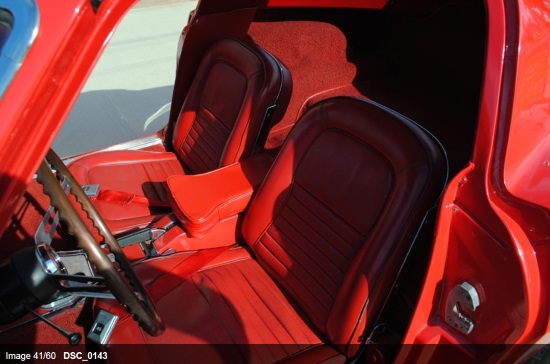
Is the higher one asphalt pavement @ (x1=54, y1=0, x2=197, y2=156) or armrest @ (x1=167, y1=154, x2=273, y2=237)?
armrest @ (x1=167, y1=154, x2=273, y2=237)

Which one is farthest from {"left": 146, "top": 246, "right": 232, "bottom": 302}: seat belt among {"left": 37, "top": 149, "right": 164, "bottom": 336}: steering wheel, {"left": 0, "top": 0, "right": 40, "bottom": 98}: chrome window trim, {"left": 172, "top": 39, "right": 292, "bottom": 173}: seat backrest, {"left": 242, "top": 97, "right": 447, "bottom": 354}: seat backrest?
{"left": 0, "top": 0, "right": 40, "bottom": 98}: chrome window trim

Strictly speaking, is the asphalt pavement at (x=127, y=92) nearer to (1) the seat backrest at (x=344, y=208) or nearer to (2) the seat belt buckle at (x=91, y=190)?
(2) the seat belt buckle at (x=91, y=190)

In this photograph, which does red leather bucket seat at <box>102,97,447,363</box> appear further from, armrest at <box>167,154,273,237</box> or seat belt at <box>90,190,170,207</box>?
seat belt at <box>90,190,170,207</box>

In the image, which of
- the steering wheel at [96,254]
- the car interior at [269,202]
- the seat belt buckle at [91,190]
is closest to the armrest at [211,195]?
the car interior at [269,202]

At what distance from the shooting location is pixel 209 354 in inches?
54.0

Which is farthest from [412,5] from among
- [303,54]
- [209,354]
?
[209,354]

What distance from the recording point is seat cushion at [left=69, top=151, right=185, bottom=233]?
2.04 meters

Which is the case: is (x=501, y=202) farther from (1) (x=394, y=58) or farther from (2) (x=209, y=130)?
(1) (x=394, y=58)

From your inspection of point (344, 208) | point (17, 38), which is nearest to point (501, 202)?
point (344, 208)

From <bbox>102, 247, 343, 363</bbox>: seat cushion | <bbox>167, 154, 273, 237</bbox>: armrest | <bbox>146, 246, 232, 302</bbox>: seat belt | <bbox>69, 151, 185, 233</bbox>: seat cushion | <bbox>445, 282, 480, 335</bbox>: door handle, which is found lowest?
<bbox>69, 151, 185, 233</bbox>: seat cushion

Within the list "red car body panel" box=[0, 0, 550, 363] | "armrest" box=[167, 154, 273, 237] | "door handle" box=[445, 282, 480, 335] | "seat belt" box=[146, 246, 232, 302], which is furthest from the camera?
"armrest" box=[167, 154, 273, 237]

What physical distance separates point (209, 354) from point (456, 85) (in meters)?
1.78

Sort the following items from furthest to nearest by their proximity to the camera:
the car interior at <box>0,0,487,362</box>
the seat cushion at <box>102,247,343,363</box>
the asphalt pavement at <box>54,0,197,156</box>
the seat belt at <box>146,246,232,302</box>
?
1. the asphalt pavement at <box>54,0,197,156</box>
2. the seat belt at <box>146,246,232,302</box>
3. the seat cushion at <box>102,247,343,363</box>
4. the car interior at <box>0,0,487,362</box>

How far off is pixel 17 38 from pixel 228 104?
4.62 feet
